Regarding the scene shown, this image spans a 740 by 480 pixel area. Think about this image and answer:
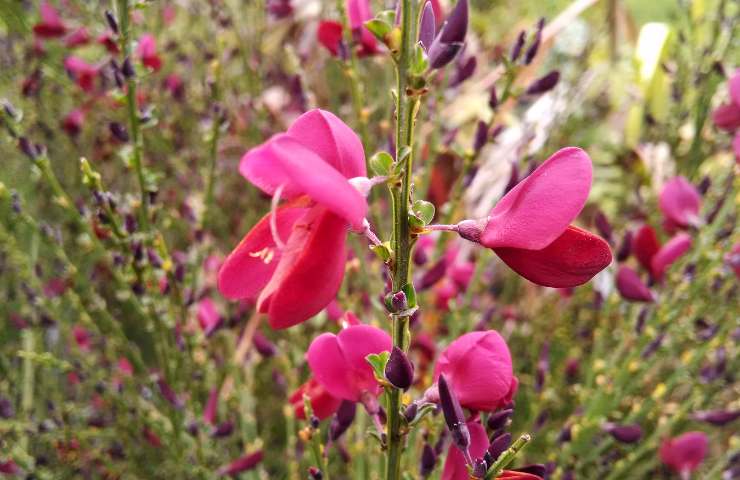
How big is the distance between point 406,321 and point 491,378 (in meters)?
0.08

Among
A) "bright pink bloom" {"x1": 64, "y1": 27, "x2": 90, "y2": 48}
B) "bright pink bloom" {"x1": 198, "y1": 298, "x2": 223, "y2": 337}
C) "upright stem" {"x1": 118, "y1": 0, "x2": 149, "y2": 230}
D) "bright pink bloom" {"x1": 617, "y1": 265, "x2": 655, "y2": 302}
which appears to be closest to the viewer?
"upright stem" {"x1": 118, "y1": 0, "x2": 149, "y2": 230}

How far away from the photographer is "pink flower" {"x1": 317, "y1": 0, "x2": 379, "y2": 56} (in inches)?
31.0

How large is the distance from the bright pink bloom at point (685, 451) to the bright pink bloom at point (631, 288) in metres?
0.22

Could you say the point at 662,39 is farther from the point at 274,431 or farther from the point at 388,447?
the point at 388,447

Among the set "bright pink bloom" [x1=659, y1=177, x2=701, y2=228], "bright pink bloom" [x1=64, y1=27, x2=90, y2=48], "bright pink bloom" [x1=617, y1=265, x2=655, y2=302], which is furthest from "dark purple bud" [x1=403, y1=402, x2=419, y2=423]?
"bright pink bloom" [x1=64, y1=27, x2=90, y2=48]

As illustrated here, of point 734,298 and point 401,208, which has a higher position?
point 401,208

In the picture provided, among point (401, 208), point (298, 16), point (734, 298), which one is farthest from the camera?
point (298, 16)

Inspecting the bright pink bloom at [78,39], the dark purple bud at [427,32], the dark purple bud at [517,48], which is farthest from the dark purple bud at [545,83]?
the bright pink bloom at [78,39]

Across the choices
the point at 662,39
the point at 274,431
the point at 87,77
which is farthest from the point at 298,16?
the point at 274,431

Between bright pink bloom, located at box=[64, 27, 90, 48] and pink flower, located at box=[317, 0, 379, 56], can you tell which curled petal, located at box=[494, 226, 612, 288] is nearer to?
pink flower, located at box=[317, 0, 379, 56]

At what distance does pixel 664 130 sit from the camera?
1482mm

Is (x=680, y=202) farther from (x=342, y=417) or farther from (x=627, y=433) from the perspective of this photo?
(x=342, y=417)

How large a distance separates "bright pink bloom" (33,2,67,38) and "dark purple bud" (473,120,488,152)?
0.98 metres

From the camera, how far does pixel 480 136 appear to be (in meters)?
0.77
